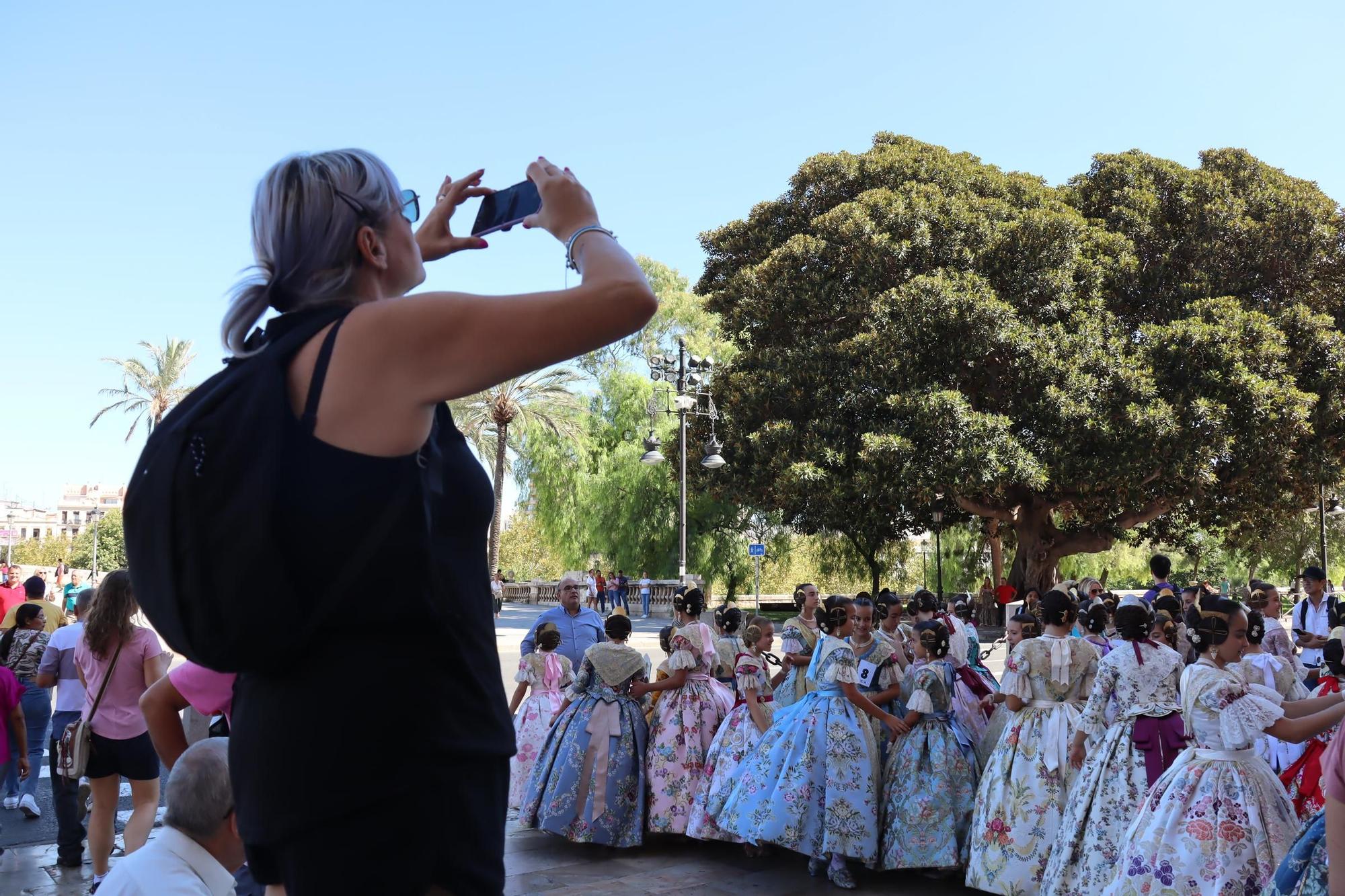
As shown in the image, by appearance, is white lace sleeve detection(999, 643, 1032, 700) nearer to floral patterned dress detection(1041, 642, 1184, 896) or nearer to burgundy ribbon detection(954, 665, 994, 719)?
floral patterned dress detection(1041, 642, 1184, 896)

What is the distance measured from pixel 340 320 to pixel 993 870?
620 centimetres

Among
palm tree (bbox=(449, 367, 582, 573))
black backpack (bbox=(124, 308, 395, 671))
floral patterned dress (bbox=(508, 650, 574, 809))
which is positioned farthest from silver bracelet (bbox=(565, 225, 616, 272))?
palm tree (bbox=(449, 367, 582, 573))

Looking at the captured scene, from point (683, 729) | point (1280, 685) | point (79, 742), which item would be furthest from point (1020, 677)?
point (79, 742)

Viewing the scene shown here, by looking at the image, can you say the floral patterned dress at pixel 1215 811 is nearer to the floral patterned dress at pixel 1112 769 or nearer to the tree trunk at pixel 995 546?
the floral patterned dress at pixel 1112 769

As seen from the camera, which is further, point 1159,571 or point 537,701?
point 1159,571

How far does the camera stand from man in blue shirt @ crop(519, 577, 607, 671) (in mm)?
9914

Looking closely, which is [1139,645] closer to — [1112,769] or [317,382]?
[1112,769]

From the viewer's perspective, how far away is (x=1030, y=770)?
21.7ft

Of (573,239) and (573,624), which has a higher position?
(573,239)

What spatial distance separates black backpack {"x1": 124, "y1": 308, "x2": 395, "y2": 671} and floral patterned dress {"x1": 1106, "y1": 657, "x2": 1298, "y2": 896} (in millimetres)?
5077

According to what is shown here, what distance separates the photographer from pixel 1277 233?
84.0ft

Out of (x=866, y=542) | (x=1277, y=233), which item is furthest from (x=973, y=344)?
(x=866, y=542)

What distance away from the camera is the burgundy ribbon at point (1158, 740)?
6.01 meters

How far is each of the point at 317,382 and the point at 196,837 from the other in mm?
2284
